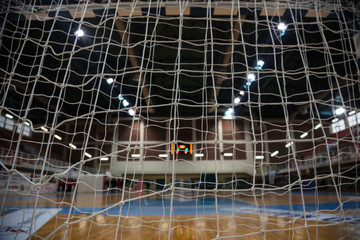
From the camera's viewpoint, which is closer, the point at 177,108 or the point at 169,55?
the point at 177,108

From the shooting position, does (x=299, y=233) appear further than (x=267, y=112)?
No

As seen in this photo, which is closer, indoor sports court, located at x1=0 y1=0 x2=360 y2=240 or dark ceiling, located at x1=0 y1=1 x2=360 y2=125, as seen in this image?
indoor sports court, located at x1=0 y1=0 x2=360 y2=240

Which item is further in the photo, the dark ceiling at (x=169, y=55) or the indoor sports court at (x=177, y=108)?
the dark ceiling at (x=169, y=55)

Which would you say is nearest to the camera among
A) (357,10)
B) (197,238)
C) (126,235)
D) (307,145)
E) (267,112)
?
(197,238)

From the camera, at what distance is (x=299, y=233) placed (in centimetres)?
171

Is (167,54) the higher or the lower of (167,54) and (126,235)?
the higher

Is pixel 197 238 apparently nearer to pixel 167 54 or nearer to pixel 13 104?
pixel 167 54

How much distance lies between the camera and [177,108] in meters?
1.38

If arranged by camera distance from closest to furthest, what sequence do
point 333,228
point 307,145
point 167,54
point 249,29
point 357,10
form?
1. point 333,228
2. point 357,10
3. point 249,29
4. point 167,54
5. point 307,145

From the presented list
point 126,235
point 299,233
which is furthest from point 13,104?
point 299,233

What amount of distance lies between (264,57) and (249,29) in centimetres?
98

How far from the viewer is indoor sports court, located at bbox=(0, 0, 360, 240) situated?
4.76ft

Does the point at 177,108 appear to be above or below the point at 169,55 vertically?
below

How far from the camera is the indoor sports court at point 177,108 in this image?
1.45 m
